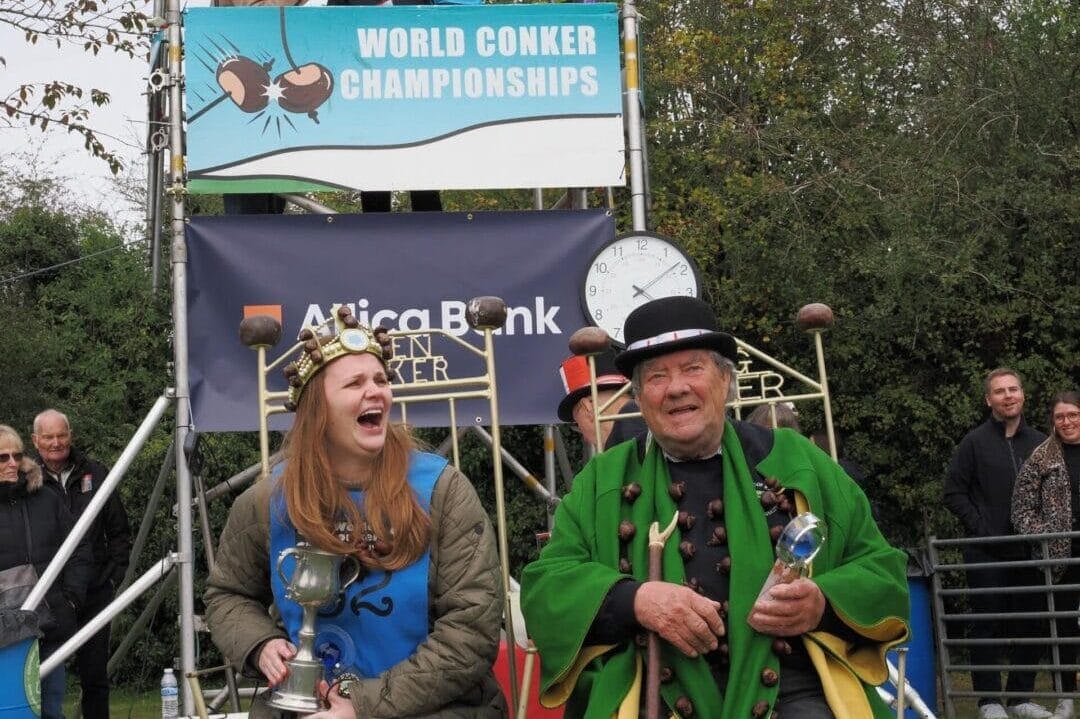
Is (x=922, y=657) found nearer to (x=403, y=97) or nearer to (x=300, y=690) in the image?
(x=403, y=97)

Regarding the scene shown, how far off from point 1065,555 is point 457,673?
214 inches

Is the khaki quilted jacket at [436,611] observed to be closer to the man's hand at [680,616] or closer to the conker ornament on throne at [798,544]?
the man's hand at [680,616]

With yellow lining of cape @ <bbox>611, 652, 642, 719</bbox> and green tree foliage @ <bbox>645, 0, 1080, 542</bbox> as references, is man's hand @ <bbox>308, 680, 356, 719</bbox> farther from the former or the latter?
green tree foliage @ <bbox>645, 0, 1080, 542</bbox>

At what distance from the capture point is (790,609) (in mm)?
3691

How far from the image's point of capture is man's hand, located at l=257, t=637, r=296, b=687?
385cm

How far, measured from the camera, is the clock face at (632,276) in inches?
268

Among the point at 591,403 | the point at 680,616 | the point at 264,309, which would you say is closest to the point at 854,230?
the point at 264,309

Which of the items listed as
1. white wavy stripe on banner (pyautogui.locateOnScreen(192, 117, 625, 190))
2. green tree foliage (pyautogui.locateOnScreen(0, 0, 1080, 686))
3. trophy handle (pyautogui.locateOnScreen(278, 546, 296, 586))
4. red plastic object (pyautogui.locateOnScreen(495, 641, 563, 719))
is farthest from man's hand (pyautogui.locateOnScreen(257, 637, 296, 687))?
green tree foliage (pyautogui.locateOnScreen(0, 0, 1080, 686))

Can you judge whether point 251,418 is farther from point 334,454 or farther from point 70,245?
point 70,245

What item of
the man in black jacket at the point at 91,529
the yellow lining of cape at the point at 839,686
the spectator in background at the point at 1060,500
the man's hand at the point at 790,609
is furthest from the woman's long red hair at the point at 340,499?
the spectator in background at the point at 1060,500

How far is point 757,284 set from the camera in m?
13.9

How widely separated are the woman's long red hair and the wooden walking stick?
0.58 meters

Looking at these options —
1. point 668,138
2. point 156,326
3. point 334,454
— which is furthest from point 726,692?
point 156,326

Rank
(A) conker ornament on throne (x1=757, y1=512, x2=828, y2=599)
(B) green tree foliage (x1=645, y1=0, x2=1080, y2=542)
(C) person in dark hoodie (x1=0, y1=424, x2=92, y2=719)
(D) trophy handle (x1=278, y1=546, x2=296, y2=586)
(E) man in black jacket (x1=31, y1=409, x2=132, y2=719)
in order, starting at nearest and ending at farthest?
1. (A) conker ornament on throne (x1=757, y1=512, x2=828, y2=599)
2. (D) trophy handle (x1=278, y1=546, x2=296, y2=586)
3. (C) person in dark hoodie (x1=0, y1=424, x2=92, y2=719)
4. (E) man in black jacket (x1=31, y1=409, x2=132, y2=719)
5. (B) green tree foliage (x1=645, y1=0, x2=1080, y2=542)
